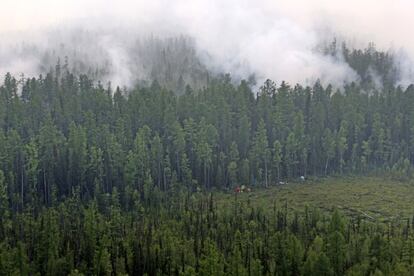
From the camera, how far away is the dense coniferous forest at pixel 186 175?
9169cm

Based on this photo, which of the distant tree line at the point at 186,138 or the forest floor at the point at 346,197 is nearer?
the forest floor at the point at 346,197

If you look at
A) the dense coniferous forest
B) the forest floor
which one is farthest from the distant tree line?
the forest floor

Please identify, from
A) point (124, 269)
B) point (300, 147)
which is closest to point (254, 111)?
point (300, 147)

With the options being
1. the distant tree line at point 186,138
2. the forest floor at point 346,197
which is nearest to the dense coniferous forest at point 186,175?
the distant tree line at point 186,138

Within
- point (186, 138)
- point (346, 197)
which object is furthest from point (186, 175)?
point (346, 197)

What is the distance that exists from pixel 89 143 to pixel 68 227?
4724 cm

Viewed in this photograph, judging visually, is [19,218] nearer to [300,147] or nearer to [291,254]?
[291,254]

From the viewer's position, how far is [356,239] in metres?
97.5

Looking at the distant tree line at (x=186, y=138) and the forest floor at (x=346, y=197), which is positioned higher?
the distant tree line at (x=186, y=138)

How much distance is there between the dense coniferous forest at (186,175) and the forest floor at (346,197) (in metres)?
5.21

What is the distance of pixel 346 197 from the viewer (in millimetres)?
143625

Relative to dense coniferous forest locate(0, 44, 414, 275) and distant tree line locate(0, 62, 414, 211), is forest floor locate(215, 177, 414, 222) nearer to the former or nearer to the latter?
dense coniferous forest locate(0, 44, 414, 275)

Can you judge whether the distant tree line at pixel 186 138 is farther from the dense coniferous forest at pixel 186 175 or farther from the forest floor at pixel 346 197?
the forest floor at pixel 346 197

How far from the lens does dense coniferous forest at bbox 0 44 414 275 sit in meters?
91.7
